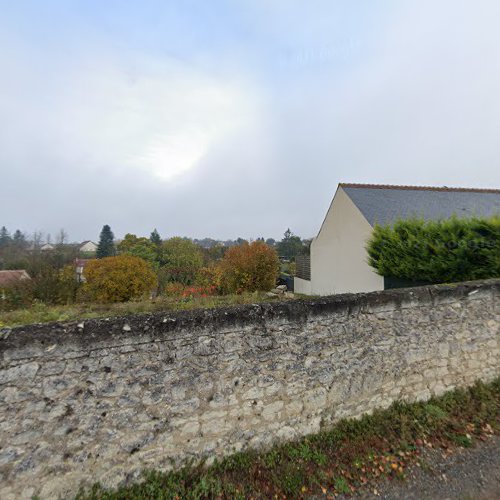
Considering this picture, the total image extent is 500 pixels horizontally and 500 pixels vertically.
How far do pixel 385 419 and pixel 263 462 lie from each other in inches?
58.9

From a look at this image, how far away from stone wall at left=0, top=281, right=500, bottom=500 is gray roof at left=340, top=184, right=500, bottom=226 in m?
6.97

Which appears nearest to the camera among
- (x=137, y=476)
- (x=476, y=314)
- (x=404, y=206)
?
(x=137, y=476)

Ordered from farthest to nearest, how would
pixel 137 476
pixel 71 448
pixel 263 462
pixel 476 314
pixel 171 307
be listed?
pixel 171 307
pixel 476 314
pixel 263 462
pixel 137 476
pixel 71 448

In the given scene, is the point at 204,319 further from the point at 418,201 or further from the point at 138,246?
the point at 138,246

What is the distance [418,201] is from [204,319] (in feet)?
38.6

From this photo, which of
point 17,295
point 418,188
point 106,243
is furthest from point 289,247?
point 17,295

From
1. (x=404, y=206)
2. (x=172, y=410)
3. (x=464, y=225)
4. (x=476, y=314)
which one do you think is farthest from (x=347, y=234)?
(x=172, y=410)

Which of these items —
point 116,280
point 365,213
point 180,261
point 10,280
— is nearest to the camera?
point 10,280

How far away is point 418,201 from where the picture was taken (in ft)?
35.4

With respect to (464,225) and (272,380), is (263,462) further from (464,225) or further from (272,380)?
(464,225)

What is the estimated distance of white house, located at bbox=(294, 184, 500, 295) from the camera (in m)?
9.56

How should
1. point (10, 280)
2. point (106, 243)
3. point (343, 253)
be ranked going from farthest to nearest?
point (106, 243)
point (343, 253)
point (10, 280)

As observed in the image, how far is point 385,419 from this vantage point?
2838 millimetres

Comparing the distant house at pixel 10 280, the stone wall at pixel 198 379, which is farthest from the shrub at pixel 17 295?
the stone wall at pixel 198 379
